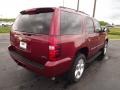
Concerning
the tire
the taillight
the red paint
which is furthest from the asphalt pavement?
the taillight

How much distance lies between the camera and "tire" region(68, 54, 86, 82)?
496 cm

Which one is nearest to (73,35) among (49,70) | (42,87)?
(49,70)

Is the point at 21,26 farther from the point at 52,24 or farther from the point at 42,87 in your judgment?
the point at 42,87

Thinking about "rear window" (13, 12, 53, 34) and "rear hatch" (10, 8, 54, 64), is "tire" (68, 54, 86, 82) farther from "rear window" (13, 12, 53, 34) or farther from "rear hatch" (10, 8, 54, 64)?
"rear window" (13, 12, 53, 34)

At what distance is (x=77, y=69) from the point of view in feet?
Result: 17.3

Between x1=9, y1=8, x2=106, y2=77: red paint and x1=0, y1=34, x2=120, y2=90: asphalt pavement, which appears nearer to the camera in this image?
x1=9, y1=8, x2=106, y2=77: red paint

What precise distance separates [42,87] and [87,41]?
1.81 m

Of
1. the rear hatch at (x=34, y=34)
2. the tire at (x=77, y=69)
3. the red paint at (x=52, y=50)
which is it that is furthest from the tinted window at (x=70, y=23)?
the tire at (x=77, y=69)

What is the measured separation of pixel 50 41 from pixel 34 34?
20.2 inches

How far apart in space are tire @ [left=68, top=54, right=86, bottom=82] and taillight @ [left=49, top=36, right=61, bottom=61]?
93 cm

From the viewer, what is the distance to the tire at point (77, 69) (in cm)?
496

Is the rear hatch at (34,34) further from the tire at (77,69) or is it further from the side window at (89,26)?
the side window at (89,26)

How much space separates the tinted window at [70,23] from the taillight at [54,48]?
1.19 ft

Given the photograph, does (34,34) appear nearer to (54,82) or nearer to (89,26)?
(54,82)
